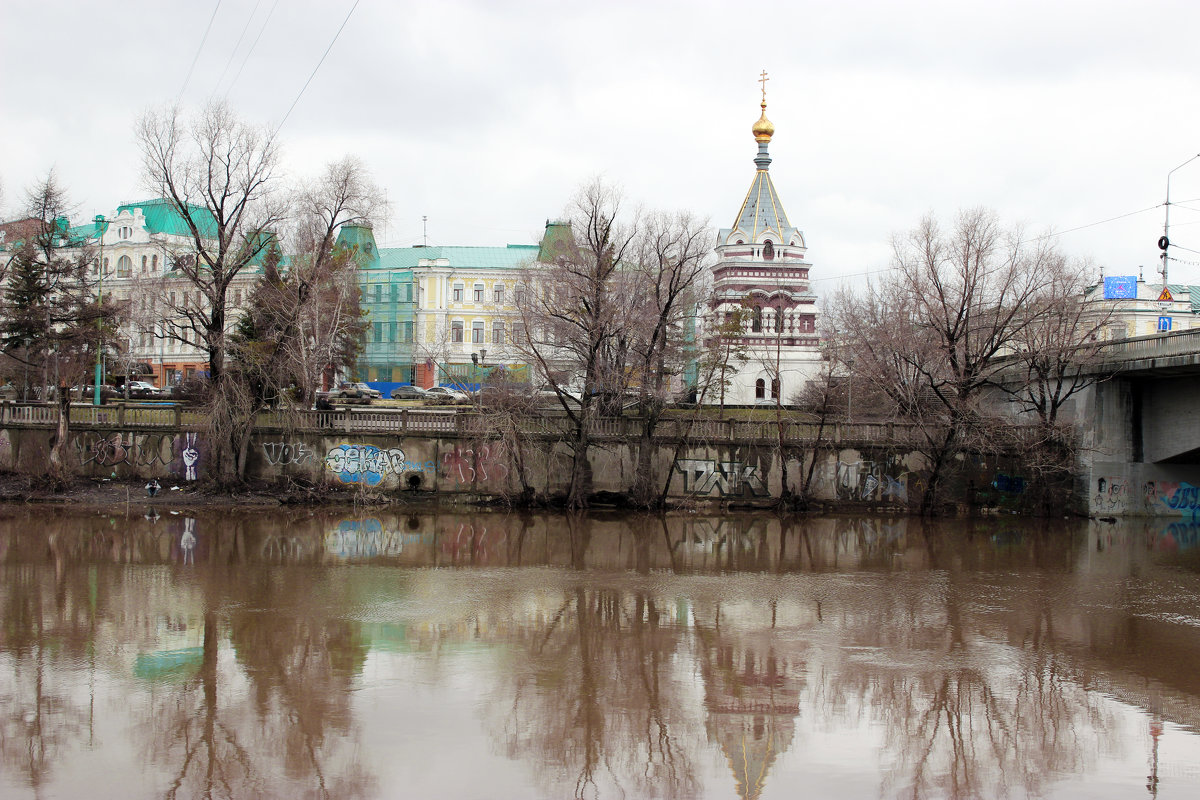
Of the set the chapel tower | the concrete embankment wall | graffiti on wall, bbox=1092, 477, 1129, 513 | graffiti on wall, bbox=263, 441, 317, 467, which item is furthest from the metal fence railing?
the chapel tower

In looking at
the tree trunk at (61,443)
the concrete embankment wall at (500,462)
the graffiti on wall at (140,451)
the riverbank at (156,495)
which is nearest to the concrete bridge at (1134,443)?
the concrete embankment wall at (500,462)

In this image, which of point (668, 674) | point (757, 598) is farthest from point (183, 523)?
point (668, 674)

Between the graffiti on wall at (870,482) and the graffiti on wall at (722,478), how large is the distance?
9.89ft

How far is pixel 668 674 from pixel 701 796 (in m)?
4.47

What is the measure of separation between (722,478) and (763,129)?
36.1m

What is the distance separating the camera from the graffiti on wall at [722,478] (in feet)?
130

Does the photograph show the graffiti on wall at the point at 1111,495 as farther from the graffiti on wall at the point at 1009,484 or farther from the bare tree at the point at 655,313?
the bare tree at the point at 655,313

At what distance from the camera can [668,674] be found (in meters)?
16.9

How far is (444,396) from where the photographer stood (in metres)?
55.5

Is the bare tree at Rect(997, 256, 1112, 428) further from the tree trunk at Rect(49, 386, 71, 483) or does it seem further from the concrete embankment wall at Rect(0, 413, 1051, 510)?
the tree trunk at Rect(49, 386, 71, 483)

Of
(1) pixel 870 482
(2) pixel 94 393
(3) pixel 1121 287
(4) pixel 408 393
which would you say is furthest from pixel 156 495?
(3) pixel 1121 287

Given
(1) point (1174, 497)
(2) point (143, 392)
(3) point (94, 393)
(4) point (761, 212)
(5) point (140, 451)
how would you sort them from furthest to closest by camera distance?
(4) point (761, 212), (2) point (143, 392), (3) point (94, 393), (5) point (140, 451), (1) point (1174, 497)

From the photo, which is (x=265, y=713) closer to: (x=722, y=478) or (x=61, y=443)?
(x=61, y=443)

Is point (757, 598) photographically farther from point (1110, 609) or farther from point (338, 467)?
point (338, 467)
